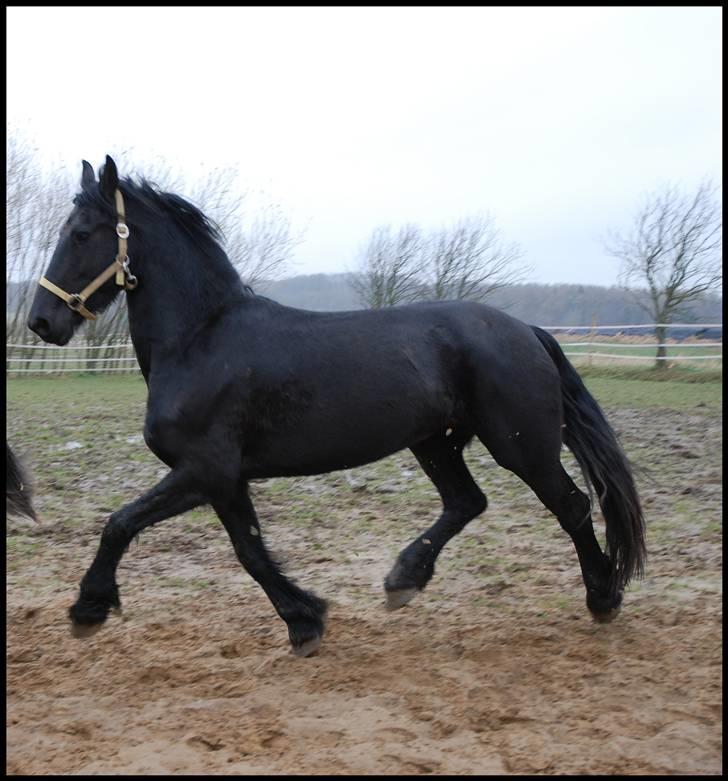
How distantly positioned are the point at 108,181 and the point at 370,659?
2621mm

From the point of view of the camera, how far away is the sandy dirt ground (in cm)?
287

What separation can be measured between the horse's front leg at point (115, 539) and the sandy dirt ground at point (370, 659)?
0.93 ft

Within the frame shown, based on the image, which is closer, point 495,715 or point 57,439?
point 495,715

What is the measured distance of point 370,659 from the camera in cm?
385

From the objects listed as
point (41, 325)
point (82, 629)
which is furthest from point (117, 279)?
point (82, 629)

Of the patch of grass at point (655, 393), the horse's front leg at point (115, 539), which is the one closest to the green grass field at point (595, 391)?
the patch of grass at point (655, 393)

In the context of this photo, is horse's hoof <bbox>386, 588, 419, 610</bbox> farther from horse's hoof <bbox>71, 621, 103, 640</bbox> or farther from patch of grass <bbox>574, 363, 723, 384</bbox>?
patch of grass <bbox>574, 363, 723, 384</bbox>

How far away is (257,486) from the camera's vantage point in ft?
24.8

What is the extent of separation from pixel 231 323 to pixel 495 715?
216 cm

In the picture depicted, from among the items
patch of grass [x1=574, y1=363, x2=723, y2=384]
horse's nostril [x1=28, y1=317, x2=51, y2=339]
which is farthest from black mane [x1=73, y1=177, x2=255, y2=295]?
patch of grass [x1=574, y1=363, x2=723, y2=384]

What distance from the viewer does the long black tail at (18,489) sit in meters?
4.48

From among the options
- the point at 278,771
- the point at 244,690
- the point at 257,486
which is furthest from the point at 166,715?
the point at 257,486

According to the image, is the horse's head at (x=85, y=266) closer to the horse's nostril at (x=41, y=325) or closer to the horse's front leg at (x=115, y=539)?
→ the horse's nostril at (x=41, y=325)

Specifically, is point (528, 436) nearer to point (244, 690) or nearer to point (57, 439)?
point (244, 690)
